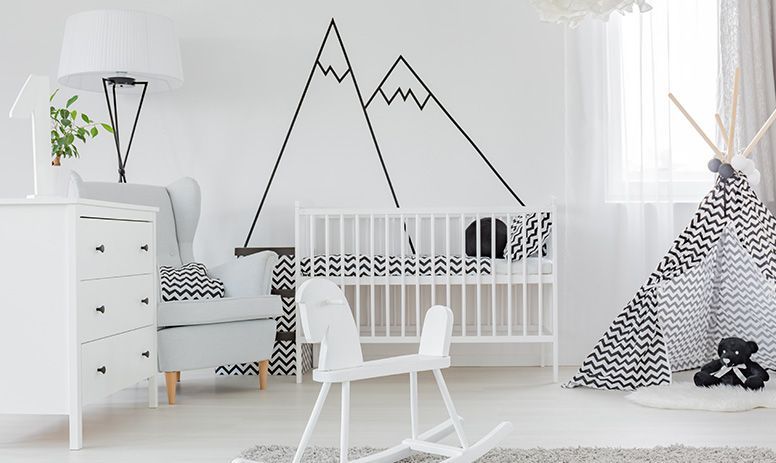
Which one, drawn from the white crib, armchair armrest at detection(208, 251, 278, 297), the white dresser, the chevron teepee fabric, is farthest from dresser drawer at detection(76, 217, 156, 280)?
the chevron teepee fabric

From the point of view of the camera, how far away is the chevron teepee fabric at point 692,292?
10.0 feet

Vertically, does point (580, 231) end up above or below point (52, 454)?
above

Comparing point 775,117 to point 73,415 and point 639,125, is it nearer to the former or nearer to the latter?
point 639,125

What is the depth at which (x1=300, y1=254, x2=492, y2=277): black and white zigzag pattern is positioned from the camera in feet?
10.9

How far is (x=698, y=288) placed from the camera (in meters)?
3.10

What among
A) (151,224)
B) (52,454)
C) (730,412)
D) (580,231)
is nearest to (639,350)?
(730,412)

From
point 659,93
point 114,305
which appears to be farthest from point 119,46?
point 659,93

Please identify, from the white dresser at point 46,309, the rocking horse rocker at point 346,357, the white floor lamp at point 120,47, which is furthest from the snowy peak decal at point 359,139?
the rocking horse rocker at point 346,357

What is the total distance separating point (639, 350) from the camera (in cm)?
309

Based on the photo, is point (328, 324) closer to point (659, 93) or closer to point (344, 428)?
point (344, 428)

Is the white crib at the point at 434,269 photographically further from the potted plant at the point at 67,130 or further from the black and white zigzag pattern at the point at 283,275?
the potted plant at the point at 67,130

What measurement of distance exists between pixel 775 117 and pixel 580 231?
98 cm

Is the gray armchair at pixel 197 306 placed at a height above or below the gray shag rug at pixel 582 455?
above

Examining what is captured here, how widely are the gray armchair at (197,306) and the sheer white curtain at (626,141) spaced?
1.46 metres
